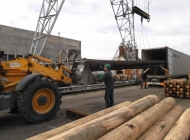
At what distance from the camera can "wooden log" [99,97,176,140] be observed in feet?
9.79

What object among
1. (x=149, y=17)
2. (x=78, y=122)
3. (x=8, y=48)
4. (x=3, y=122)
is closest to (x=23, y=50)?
(x=8, y=48)

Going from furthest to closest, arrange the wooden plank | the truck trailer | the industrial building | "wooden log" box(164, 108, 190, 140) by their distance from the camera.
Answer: the industrial building < the truck trailer < the wooden plank < "wooden log" box(164, 108, 190, 140)

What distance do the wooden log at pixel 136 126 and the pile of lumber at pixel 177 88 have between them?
6150 millimetres

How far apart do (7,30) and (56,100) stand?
16068mm

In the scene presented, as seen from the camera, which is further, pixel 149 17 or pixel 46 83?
pixel 149 17

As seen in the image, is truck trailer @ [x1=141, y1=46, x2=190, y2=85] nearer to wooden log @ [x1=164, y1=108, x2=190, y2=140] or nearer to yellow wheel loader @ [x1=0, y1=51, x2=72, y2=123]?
yellow wheel loader @ [x1=0, y1=51, x2=72, y2=123]

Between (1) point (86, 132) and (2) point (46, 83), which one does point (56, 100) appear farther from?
(1) point (86, 132)

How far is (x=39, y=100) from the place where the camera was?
5902mm

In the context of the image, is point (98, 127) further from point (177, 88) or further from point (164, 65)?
point (164, 65)

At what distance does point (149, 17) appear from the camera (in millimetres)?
23547

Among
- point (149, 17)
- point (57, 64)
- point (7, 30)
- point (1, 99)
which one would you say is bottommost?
point (1, 99)

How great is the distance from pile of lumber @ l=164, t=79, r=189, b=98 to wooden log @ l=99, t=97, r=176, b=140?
615cm

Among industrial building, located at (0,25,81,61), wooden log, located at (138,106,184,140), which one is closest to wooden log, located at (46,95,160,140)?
wooden log, located at (138,106,184,140)

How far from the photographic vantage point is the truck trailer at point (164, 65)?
48.8ft
